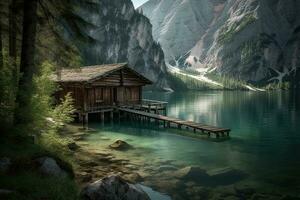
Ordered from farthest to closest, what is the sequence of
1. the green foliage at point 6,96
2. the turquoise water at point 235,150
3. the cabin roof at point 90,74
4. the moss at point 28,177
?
1. the cabin roof at point 90,74
2. the turquoise water at point 235,150
3. the green foliage at point 6,96
4. the moss at point 28,177

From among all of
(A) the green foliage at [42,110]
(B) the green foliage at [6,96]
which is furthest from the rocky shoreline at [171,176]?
(B) the green foliage at [6,96]

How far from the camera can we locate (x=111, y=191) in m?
10.0

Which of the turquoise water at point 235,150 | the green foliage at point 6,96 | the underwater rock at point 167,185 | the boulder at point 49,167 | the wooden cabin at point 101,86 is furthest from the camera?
the wooden cabin at point 101,86

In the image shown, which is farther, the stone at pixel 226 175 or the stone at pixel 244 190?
the stone at pixel 226 175

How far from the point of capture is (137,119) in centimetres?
3878

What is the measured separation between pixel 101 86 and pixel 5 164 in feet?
87.4

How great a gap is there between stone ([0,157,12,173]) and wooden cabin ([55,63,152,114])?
23.1 metres

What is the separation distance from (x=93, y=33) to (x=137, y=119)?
141 m

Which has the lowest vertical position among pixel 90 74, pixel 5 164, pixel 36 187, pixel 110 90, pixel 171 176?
pixel 171 176

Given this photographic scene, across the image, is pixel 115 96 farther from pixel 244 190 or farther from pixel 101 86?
pixel 244 190

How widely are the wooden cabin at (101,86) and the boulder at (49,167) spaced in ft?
73.2

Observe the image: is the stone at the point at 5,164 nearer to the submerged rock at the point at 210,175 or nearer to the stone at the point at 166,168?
the submerged rock at the point at 210,175

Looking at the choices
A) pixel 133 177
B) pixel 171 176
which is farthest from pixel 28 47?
pixel 171 176

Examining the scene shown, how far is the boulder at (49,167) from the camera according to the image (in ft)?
33.7
